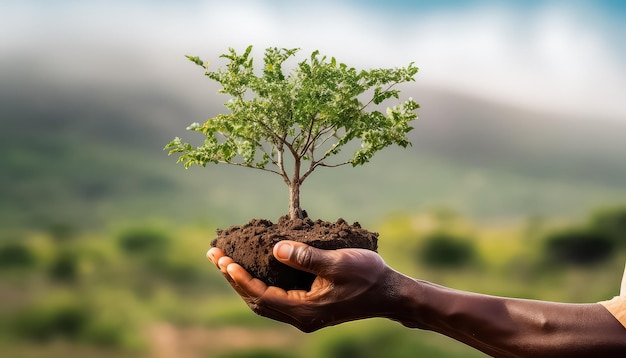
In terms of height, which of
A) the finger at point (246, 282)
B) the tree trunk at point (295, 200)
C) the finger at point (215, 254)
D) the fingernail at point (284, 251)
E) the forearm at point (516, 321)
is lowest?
the forearm at point (516, 321)

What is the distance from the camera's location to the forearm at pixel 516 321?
1.94 m

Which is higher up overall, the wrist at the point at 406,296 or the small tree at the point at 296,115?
the small tree at the point at 296,115

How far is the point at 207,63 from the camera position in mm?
2197

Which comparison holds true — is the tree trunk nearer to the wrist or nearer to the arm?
the arm

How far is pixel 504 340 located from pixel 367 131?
2.63 feet

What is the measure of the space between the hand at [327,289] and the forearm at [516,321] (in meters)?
0.08

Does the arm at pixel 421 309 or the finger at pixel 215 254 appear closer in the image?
the arm at pixel 421 309

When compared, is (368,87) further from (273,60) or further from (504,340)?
(504,340)

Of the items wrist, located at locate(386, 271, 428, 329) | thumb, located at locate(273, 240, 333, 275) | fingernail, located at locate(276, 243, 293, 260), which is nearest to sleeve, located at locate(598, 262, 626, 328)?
wrist, located at locate(386, 271, 428, 329)

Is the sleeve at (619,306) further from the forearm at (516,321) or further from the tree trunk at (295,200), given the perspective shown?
the tree trunk at (295,200)

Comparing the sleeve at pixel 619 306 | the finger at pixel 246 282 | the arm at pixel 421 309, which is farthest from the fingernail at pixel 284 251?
the sleeve at pixel 619 306

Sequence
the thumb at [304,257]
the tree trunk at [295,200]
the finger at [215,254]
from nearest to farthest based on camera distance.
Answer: the thumb at [304,257] < the finger at [215,254] < the tree trunk at [295,200]

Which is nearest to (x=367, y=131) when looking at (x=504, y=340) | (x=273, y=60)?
(x=273, y=60)

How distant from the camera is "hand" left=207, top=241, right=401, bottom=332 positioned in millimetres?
1892
